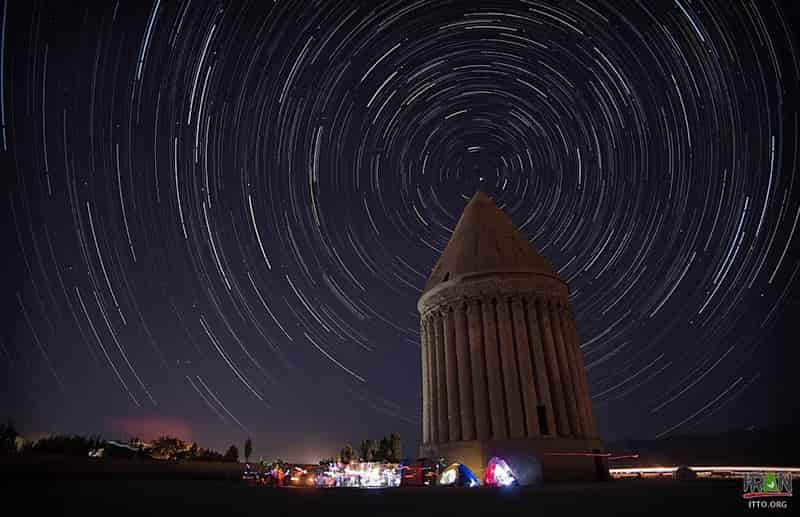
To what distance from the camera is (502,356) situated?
81.2 ft

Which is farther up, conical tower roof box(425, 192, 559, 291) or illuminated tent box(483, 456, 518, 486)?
conical tower roof box(425, 192, 559, 291)

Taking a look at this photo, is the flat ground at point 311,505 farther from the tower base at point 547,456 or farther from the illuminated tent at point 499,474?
the tower base at point 547,456

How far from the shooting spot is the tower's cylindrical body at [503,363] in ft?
73.3

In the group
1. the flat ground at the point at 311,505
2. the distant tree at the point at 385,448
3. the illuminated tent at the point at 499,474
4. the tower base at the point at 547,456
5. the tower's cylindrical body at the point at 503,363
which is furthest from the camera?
the distant tree at the point at 385,448

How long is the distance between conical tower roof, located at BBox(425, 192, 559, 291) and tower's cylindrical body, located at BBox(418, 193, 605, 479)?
0.08 m

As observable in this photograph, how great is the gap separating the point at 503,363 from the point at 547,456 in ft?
16.3

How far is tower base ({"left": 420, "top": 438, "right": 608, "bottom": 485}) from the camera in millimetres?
20953

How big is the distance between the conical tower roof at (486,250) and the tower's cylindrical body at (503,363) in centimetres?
8

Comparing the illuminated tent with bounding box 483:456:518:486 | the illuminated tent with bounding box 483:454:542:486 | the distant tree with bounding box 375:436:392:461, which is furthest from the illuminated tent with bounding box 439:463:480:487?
the distant tree with bounding box 375:436:392:461

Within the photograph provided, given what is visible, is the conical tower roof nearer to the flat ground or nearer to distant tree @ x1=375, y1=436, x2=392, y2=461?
the flat ground

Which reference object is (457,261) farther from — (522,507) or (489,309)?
(522,507)

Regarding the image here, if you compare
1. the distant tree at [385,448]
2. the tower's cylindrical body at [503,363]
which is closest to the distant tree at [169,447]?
the tower's cylindrical body at [503,363]

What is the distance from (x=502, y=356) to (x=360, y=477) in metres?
11.7

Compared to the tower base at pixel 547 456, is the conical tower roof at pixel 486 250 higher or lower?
higher
